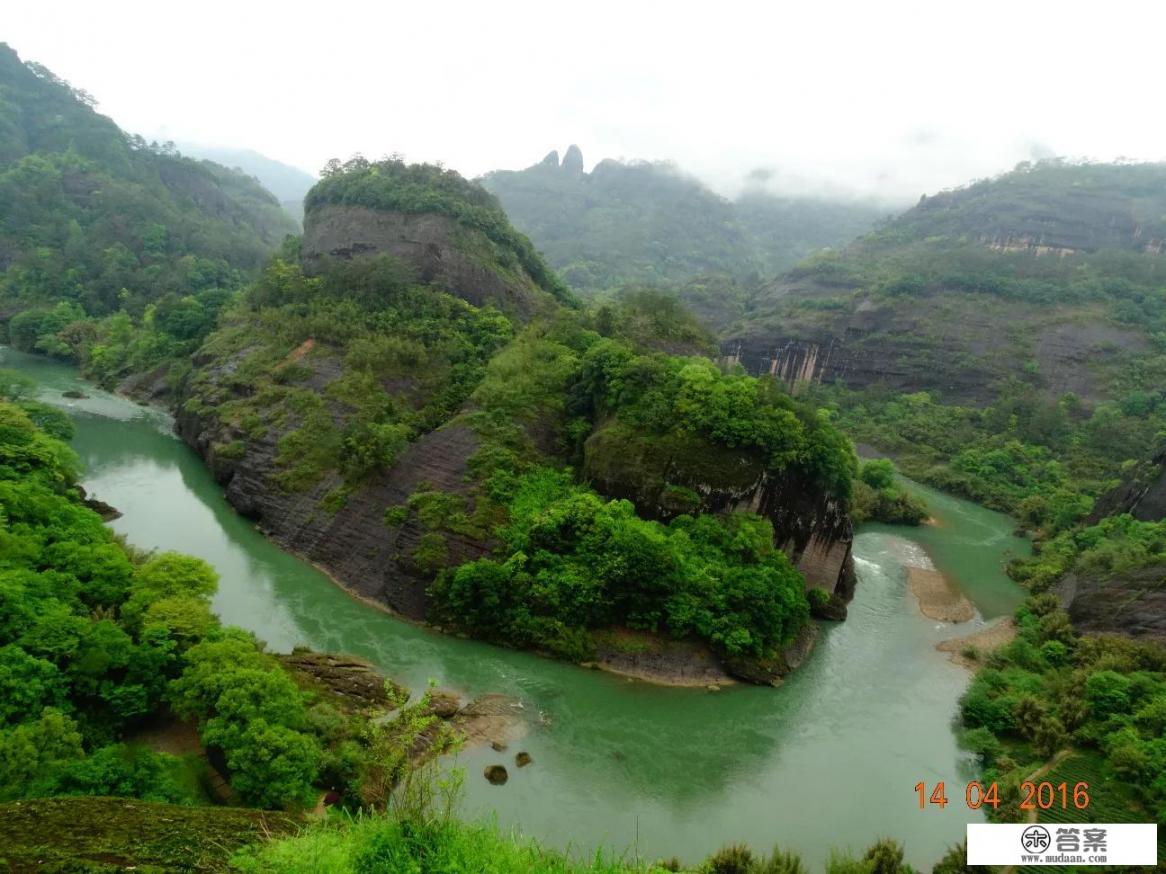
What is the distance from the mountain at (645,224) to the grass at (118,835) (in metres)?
106

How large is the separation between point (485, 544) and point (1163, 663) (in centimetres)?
1964

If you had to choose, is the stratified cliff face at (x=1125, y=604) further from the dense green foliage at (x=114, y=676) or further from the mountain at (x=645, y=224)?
the mountain at (x=645, y=224)

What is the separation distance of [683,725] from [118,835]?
1294cm

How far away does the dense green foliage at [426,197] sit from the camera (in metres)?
43.2

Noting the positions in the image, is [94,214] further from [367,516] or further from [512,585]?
[512,585]

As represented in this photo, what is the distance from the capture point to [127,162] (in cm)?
7488

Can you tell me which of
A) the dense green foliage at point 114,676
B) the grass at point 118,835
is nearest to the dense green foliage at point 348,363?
the dense green foliage at point 114,676

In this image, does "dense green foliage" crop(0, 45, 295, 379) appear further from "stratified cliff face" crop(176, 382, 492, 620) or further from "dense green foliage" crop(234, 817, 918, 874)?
"dense green foliage" crop(234, 817, 918, 874)

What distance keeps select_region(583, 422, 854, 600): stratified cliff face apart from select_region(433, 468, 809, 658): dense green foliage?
4.92 ft

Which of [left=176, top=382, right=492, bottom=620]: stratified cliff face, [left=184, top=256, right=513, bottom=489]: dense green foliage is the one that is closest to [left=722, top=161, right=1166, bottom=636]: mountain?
[left=176, top=382, right=492, bottom=620]: stratified cliff face

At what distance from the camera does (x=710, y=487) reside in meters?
23.5

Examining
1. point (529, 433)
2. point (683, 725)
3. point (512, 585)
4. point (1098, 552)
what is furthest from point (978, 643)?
point (529, 433)

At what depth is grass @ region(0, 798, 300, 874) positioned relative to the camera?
7.95 m

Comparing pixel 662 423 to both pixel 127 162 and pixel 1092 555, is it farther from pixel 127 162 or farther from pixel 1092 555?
pixel 127 162
